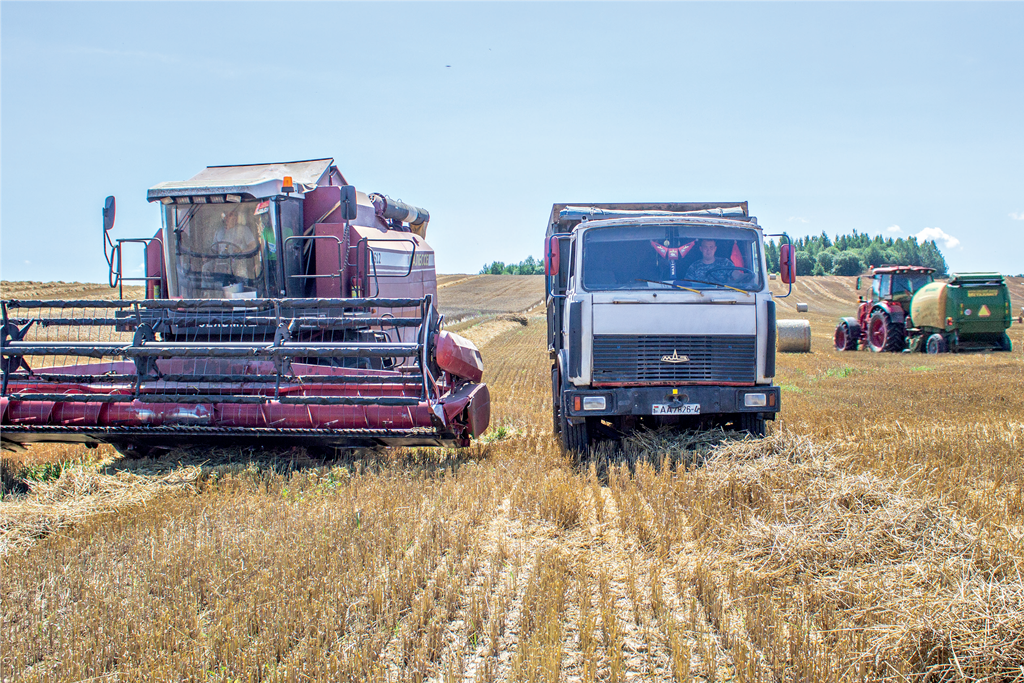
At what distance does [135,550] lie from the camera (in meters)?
4.09

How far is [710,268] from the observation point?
6863 millimetres

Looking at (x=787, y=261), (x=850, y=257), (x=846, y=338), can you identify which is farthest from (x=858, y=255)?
(x=787, y=261)

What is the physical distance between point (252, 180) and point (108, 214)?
5.08 ft

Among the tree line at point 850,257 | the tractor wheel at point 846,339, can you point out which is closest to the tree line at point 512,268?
the tree line at point 850,257

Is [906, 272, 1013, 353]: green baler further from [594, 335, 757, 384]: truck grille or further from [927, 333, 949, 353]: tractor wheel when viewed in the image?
[594, 335, 757, 384]: truck grille

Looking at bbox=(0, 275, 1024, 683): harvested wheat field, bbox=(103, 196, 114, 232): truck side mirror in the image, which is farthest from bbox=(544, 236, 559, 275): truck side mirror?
bbox=(103, 196, 114, 232): truck side mirror

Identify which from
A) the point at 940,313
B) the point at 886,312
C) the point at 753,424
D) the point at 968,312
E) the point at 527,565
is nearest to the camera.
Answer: the point at 527,565

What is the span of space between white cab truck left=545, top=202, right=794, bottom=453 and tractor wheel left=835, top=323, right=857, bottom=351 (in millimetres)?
17428

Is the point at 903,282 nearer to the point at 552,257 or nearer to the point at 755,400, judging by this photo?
the point at 755,400

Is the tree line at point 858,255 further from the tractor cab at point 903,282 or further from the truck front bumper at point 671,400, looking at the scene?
the truck front bumper at point 671,400

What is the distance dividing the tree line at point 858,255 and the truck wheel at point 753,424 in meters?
70.8

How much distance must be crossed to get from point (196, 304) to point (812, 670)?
18.4 feet

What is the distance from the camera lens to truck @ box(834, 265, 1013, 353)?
61.5ft

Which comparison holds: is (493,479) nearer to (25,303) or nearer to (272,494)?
(272,494)
